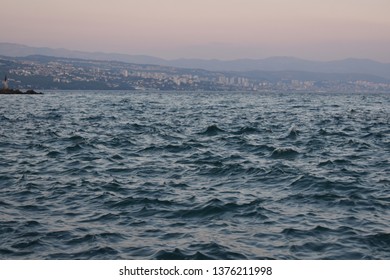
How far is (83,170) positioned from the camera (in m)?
22.3

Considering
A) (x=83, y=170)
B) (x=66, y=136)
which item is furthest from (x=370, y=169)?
(x=66, y=136)

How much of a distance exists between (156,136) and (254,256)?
78.2 feet

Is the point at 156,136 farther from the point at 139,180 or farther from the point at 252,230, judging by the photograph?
the point at 252,230

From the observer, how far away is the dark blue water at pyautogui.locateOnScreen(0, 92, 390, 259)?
485 inches

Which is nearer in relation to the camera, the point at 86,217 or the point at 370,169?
the point at 86,217

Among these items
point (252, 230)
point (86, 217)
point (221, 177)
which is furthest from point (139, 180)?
point (252, 230)

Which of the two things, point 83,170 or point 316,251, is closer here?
point 316,251

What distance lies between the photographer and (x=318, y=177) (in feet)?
65.9

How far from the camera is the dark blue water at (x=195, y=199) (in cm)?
1233

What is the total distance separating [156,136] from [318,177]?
678 inches

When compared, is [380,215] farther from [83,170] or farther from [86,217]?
[83,170]

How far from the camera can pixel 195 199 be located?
16.9 m
